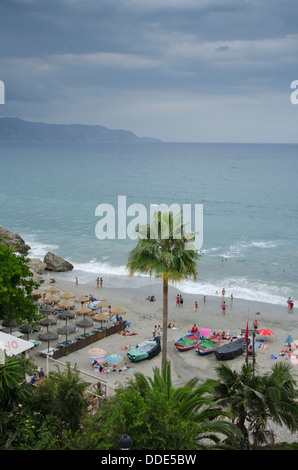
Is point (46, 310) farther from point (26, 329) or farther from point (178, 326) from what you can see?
point (178, 326)

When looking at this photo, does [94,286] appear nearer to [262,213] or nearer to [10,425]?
[10,425]

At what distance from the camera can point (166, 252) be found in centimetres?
1766

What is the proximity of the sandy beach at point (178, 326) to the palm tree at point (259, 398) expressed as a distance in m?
7.51

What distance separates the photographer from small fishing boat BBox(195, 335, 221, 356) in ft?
90.3

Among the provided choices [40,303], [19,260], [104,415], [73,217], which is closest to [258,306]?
[40,303]

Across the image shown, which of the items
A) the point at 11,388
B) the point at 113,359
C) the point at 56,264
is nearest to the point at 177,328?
the point at 113,359

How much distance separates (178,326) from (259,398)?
20401 mm

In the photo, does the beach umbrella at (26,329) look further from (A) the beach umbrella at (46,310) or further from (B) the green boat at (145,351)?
(B) the green boat at (145,351)

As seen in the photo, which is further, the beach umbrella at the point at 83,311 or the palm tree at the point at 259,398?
the beach umbrella at the point at 83,311

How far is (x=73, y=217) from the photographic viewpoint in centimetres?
8362

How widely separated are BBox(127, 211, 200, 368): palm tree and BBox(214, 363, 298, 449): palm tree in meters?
5.07

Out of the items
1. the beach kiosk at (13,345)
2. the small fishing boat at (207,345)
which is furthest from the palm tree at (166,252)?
the small fishing boat at (207,345)

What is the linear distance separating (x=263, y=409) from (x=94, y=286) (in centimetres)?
3209

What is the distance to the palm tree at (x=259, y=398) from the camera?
40.7 ft
